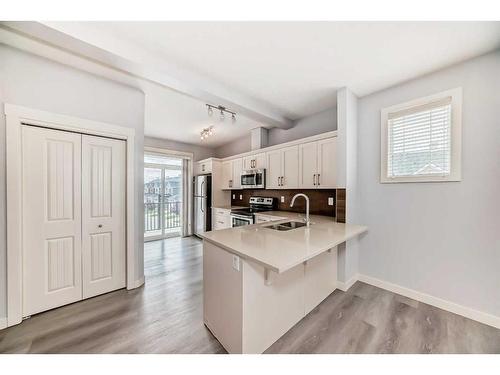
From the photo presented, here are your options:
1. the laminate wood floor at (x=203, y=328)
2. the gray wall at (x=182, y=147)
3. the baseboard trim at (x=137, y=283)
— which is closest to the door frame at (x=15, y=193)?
the laminate wood floor at (x=203, y=328)

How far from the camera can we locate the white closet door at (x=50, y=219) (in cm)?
193

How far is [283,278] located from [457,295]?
1.95 metres

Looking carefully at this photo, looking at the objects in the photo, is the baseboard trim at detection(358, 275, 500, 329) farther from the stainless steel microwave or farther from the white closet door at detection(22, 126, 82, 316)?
the white closet door at detection(22, 126, 82, 316)

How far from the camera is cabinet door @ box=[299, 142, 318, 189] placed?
10.1ft

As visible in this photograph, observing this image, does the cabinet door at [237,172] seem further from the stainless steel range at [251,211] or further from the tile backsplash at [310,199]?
the stainless steel range at [251,211]

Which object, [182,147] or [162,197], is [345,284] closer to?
[162,197]

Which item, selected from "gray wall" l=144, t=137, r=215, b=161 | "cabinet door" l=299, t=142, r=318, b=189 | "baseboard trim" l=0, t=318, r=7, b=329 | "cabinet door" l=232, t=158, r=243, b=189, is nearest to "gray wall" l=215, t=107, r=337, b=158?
"cabinet door" l=299, t=142, r=318, b=189

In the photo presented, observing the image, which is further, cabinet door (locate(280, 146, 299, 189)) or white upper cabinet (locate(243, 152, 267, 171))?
white upper cabinet (locate(243, 152, 267, 171))

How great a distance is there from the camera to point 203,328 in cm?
179

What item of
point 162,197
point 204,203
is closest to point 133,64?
point 204,203

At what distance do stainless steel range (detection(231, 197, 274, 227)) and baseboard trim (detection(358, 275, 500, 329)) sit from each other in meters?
2.00

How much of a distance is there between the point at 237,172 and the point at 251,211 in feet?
3.45

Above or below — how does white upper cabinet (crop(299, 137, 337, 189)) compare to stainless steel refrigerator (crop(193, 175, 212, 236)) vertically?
above

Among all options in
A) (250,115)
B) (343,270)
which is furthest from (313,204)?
(250,115)
